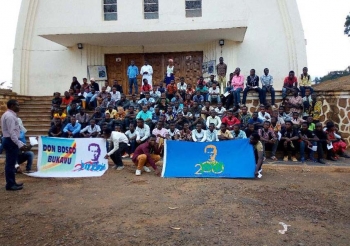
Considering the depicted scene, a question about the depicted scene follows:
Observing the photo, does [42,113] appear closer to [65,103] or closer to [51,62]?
[65,103]

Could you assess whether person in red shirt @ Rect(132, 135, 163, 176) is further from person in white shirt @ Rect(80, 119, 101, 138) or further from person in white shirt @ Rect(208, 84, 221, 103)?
person in white shirt @ Rect(208, 84, 221, 103)

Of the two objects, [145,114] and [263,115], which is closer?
[263,115]

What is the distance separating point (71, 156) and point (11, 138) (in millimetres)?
2193

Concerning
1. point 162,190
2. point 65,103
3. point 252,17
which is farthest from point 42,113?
point 252,17

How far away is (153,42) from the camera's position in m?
15.4

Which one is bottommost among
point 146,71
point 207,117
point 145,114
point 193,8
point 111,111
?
point 207,117

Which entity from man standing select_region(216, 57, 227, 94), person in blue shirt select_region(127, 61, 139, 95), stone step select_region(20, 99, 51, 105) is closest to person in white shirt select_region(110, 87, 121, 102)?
person in blue shirt select_region(127, 61, 139, 95)

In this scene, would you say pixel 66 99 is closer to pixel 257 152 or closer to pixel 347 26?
pixel 257 152

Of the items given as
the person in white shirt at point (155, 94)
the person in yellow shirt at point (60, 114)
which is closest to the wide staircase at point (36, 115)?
the person in yellow shirt at point (60, 114)

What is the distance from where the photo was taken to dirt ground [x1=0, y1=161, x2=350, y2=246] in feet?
14.3

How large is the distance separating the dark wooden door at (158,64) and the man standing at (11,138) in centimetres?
962

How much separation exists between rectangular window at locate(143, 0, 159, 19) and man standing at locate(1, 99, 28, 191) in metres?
10.5

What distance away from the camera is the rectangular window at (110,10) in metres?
15.8

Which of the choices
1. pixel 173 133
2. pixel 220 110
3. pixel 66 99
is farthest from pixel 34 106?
pixel 220 110
